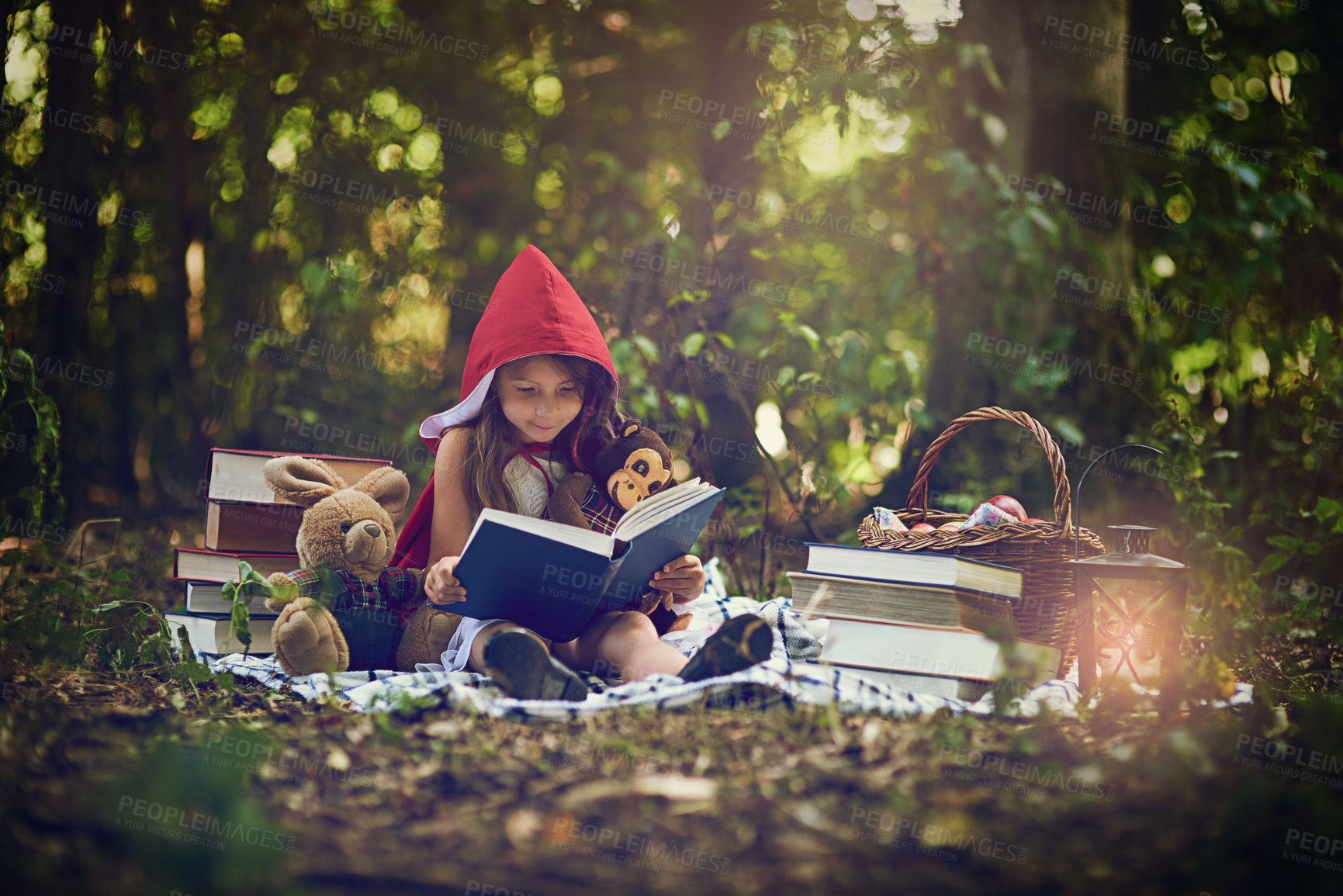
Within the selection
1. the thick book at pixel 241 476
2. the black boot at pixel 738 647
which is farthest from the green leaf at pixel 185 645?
the black boot at pixel 738 647

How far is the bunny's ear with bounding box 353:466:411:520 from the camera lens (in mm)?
2574

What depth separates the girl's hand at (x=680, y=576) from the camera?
2.39 meters

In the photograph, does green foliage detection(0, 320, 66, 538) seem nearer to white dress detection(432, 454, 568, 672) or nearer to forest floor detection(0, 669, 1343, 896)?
forest floor detection(0, 669, 1343, 896)

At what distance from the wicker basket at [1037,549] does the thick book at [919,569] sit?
0.04 meters

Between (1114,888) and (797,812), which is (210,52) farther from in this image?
(1114,888)

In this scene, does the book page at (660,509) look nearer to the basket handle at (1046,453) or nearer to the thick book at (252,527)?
the basket handle at (1046,453)

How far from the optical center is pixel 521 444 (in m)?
2.62

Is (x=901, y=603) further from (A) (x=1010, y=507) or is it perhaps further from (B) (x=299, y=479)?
(B) (x=299, y=479)

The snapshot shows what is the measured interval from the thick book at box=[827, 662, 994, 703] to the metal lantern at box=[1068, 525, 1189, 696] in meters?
0.26

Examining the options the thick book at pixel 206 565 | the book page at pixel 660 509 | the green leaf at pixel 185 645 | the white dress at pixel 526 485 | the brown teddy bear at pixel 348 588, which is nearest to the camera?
the book page at pixel 660 509

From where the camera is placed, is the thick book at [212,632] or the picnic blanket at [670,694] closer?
the picnic blanket at [670,694]

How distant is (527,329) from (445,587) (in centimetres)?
77

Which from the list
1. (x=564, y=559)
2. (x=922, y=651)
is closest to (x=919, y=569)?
(x=922, y=651)

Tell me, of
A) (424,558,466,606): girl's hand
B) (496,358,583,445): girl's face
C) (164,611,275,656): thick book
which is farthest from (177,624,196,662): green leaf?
(496,358,583,445): girl's face
